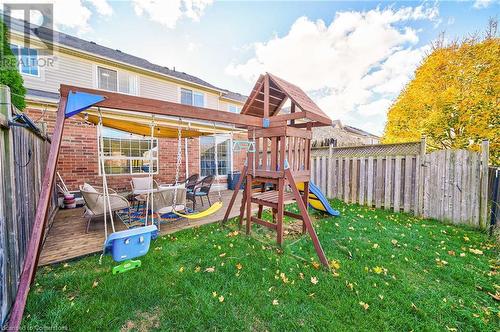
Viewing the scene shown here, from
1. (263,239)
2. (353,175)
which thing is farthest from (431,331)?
(353,175)

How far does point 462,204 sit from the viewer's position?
14.8 feet

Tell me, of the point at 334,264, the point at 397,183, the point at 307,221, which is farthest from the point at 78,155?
the point at 397,183

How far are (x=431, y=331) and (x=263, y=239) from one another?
8.30 ft

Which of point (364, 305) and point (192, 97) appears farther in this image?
point (192, 97)

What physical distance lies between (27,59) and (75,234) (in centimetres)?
917

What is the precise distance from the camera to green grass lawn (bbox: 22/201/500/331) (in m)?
1.97

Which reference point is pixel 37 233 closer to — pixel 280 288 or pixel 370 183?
pixel 280 288

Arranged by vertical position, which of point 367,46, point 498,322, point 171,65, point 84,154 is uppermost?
point 171,65

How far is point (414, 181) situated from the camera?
5.32m

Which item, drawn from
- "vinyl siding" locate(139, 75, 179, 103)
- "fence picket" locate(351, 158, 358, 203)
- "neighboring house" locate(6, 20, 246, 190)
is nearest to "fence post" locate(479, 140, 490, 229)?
"fence picket" locate(351, 158, 358, 203)

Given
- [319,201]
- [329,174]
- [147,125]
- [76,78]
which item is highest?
[76,78]

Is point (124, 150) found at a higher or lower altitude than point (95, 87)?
lower

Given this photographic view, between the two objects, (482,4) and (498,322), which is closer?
(498,322)

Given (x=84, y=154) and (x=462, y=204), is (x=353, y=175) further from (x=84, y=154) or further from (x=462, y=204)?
(x=84, y=154)
